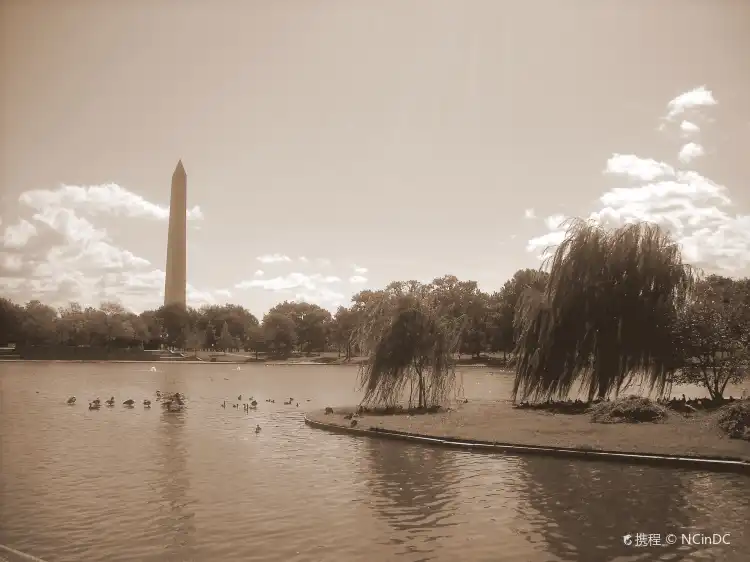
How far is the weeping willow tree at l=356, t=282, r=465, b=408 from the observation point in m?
35.5

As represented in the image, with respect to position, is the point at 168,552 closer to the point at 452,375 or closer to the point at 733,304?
the point at 452,375

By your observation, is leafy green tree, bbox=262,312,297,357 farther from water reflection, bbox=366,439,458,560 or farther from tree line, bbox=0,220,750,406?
water reflection, bbox=366,439,458,560

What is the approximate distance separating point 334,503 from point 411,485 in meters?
2.83

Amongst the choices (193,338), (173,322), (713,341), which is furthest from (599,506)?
(193,338)

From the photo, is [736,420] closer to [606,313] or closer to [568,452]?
[568,452]

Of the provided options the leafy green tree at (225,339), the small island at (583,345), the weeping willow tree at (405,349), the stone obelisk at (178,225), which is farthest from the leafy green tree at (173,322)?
the small island at (583,345)

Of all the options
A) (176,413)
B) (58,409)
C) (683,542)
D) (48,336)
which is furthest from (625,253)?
(48,336)

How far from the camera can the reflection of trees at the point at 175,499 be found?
14039 millimetres

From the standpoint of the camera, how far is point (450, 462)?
2269 centimetres

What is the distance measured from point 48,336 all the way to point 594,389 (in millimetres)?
124090

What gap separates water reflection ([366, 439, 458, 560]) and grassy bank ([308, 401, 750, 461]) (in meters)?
2.59

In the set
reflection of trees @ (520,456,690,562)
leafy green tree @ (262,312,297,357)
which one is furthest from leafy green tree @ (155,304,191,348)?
reflection of trees @ (520,456,690,562)

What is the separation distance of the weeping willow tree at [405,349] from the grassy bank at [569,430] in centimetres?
227

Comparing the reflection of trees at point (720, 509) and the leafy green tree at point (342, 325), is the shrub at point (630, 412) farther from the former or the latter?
the leafy green tree at point (342, 325)
